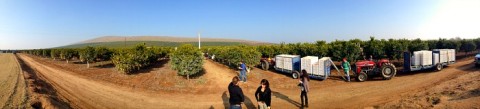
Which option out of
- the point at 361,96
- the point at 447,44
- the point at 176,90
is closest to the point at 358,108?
the point at 361,96

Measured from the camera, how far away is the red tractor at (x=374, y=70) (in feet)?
Answer: 62.8

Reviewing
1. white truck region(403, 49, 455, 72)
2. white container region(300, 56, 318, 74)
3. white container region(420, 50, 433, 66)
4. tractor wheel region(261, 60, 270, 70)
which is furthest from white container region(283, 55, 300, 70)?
white container region(420, 50, 433, 66)

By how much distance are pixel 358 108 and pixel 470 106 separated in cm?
365

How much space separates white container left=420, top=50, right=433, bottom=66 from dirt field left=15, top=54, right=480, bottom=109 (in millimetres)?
945

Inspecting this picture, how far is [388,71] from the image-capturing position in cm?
1919

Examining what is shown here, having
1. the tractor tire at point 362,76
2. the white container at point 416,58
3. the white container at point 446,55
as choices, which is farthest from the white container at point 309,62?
the white container at point 446,55

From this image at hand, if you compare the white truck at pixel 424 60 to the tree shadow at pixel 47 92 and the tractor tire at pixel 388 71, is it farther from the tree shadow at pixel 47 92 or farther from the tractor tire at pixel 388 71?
the tree shadow at pixel 47 92

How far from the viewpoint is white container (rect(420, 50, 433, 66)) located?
2088 centimetres

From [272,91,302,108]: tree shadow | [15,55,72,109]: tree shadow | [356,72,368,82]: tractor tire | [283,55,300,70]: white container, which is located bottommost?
[272,91,302,108]: tree shadow

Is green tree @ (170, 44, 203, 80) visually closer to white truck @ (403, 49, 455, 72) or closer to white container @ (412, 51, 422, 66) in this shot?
white truck @ (403, 49, 455, 72)

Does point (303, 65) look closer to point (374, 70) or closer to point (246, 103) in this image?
point (374, 70)

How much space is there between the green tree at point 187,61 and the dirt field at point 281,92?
74cm

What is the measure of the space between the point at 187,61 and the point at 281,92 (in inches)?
275

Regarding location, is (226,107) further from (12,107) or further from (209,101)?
(12,107)
